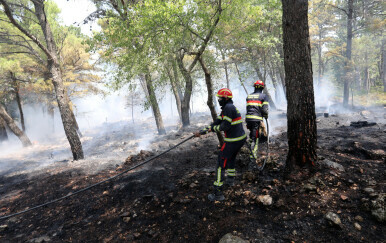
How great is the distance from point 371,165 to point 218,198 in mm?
3023

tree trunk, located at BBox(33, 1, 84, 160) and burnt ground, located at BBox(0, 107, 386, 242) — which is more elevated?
tree trunk, located at BBox(33, 1, 84, 160)

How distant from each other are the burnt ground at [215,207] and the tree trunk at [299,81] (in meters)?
0.49

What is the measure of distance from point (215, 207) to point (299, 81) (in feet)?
8.67

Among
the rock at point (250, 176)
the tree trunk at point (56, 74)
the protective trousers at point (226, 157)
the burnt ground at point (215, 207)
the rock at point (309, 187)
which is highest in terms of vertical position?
the tree trunk at point (56, 74)

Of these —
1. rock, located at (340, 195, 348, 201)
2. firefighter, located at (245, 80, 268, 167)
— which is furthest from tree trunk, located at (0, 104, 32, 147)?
rock, located at (340, 195, 348, 201)

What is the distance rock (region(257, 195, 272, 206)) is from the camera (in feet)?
10.0

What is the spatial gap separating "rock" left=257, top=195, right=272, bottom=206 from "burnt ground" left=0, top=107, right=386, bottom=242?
0.18ft

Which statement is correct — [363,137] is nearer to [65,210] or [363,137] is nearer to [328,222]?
[328,222]

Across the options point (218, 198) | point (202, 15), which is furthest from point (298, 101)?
point (202, 15)

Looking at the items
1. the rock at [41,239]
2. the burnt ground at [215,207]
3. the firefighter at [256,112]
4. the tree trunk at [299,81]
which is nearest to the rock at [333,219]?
the burnt ground at [215,207]

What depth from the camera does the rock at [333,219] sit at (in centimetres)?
242

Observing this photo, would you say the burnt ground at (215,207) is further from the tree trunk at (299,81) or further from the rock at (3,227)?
the tree trunk at (299,81)

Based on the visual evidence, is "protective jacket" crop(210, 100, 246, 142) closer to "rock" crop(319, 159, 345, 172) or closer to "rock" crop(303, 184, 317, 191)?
"rock" crop(303, 184, 317, 191)

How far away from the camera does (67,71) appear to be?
14898 millimetres
